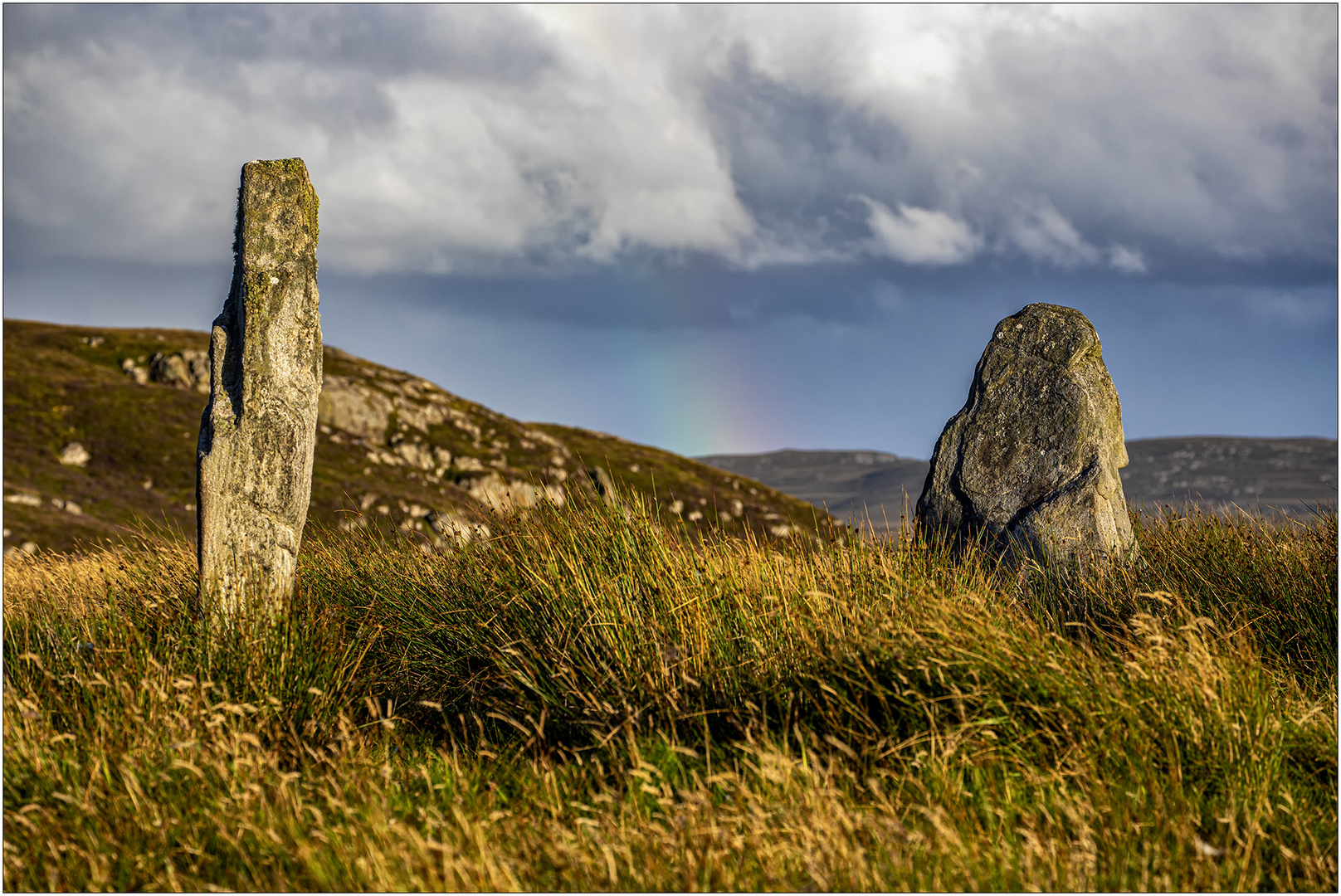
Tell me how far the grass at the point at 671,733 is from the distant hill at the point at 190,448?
21.2m

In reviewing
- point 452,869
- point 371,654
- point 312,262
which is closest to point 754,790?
point 452,869

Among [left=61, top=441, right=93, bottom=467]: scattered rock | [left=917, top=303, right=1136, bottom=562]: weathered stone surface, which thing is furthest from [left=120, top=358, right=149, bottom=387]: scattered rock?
[left=917, top=303, right=1136, bottom=562]: weathered stone surface

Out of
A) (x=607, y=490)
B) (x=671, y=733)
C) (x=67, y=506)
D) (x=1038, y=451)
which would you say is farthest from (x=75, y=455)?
(x=671, y=733)

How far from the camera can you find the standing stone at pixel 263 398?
609cm

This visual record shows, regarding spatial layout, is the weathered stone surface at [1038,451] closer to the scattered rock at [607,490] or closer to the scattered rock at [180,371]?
the scattered rock at [607,490]

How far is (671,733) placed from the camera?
4598mm

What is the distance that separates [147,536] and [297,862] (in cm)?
588

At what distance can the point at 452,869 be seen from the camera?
338cm

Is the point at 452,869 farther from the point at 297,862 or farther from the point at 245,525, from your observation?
the point at 245,525

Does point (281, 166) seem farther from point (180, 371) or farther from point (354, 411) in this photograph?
point (180, 371)

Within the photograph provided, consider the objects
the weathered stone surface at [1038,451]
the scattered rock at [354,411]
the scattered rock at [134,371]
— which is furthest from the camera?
the scattered rock at [354,411]

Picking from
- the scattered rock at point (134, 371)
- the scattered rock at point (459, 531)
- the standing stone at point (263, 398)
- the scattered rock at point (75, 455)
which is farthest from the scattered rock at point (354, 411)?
the standing stone at point (263, 398)

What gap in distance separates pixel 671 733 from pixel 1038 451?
17.1 feet

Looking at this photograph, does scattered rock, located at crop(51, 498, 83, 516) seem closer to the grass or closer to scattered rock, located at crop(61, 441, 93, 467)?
scattered rock, located at crop(61, 441, 93, 467)
